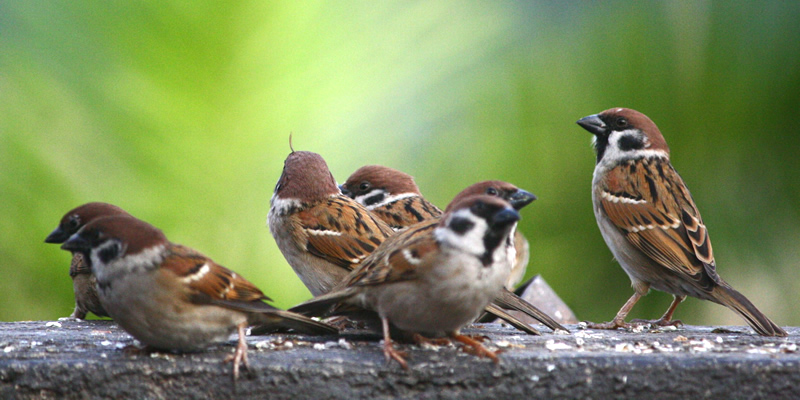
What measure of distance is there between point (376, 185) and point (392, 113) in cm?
52

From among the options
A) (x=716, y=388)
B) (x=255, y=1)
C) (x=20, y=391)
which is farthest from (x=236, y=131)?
(x=716, y=388)

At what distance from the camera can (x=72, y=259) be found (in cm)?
374

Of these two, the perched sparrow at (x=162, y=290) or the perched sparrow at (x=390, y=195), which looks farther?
the perched sparrow at (x=390, y=195)

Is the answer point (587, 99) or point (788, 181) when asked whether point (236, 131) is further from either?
point (788, 181)

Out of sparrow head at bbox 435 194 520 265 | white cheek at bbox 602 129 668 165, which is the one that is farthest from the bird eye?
white cheek at bbox 602 129 668 165

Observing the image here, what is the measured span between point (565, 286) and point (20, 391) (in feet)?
9.96

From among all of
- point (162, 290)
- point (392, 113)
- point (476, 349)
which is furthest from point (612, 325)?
point (162, 290)

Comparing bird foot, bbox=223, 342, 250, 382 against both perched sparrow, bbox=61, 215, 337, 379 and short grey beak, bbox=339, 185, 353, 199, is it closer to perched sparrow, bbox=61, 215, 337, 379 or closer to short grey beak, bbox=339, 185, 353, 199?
perched sparrow, bbox=61, 215, 337, 379

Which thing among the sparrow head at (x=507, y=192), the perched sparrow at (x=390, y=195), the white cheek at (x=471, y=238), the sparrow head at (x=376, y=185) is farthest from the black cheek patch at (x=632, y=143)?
the white cheek at (x=471, y=238)

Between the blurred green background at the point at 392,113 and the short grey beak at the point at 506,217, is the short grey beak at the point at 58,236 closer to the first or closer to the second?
the blurred green background at the point at 392,113

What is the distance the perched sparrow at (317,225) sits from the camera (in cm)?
350

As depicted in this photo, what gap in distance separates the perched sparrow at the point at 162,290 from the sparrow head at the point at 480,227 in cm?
63

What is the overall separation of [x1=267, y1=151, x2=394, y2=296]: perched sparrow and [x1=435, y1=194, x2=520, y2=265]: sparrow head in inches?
40.1

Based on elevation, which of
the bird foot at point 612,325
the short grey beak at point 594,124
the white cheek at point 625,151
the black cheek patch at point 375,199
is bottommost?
the bird foot at point 612,325
